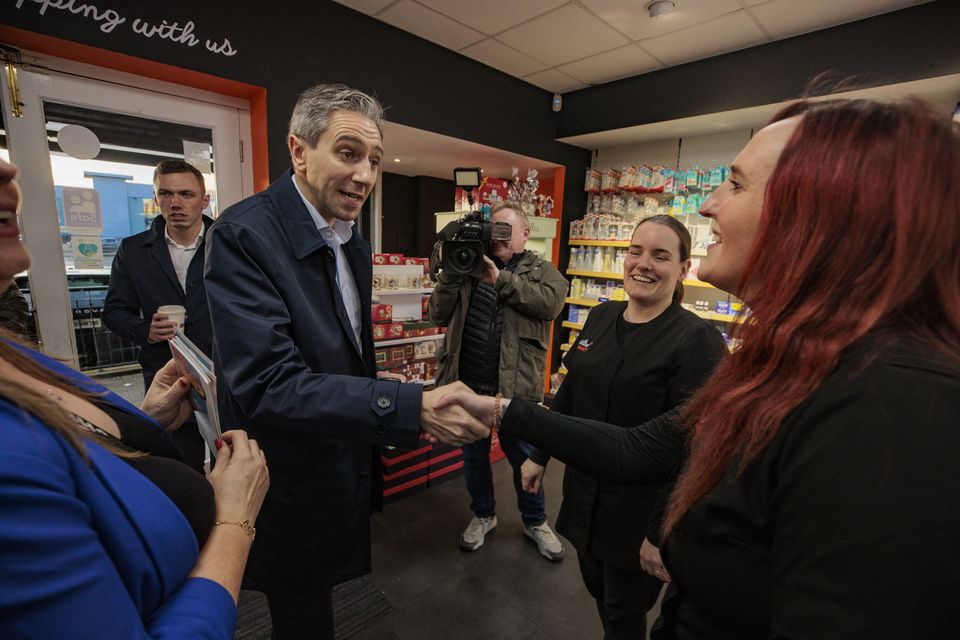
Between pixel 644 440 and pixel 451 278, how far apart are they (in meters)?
1.42

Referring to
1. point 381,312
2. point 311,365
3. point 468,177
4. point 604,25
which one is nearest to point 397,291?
point 381,312

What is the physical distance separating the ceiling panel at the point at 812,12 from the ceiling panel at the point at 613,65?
85cm

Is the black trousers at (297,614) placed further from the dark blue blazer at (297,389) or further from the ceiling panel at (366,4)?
the ceiling panel at (366,4)

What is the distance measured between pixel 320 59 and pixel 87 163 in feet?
4.75

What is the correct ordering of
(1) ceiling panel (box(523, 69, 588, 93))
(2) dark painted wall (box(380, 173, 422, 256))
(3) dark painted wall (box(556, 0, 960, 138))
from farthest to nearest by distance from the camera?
(2) dark painted wall (box(380, 173, 422, 256))
(1) ceiling panel (box(523, 69, 588, 93))
(3) dark painted wall (box(556, 0, 960, 138))

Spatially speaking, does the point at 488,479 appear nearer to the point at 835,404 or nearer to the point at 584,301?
the point at 835,404

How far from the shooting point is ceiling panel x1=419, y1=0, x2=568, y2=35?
9.36ft

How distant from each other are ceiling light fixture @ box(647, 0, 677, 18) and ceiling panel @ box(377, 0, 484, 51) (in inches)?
46.3

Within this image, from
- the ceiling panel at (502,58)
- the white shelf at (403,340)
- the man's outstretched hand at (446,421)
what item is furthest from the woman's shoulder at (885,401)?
the ceiling panel at (502,58)

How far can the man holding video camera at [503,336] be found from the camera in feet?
7.74

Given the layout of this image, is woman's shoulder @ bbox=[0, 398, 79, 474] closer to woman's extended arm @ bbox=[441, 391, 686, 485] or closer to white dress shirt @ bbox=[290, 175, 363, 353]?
woman's extended arm @ bbox=[441, 391, 686, 485]

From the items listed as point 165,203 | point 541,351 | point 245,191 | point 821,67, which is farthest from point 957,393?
point 821,67

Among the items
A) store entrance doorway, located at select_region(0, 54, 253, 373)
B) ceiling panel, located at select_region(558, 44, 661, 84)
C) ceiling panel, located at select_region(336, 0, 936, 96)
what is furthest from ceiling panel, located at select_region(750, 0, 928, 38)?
store entrance doorway, located at select_region(0, 54, 253, 373)

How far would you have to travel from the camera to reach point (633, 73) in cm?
391
